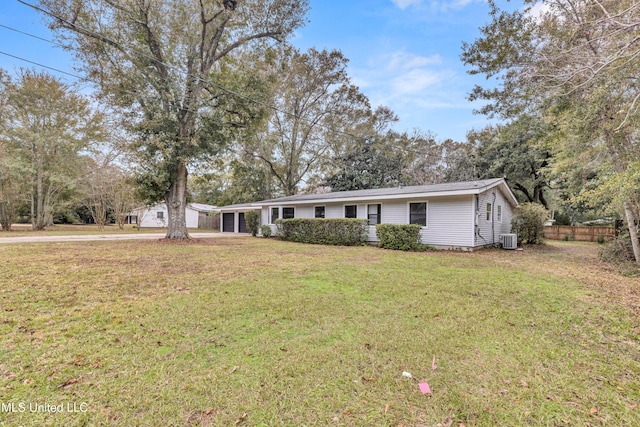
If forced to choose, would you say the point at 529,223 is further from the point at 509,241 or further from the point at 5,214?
the point at 5,214

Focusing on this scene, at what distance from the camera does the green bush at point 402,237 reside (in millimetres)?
11227

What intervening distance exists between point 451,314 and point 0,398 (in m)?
4.69

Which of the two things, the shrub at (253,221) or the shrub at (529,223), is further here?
the shrub at (253,221)

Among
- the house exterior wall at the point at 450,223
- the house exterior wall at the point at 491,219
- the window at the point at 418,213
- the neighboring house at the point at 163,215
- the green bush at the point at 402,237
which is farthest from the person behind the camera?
the neighboring house at the point at 163,215

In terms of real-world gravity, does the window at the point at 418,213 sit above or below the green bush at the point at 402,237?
above

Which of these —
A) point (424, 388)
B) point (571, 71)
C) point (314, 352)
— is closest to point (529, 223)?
point (571, 71)

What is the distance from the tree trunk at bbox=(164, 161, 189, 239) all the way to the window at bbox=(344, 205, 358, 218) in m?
8.14

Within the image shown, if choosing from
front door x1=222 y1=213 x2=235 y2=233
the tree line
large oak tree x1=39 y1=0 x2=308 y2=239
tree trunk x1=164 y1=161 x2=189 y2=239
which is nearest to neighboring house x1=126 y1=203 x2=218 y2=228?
front door x1=222 y1=213 x2=235 y2=233

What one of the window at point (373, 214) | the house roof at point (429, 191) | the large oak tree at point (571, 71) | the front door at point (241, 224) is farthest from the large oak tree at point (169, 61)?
the large oak tree at point (571, 71)

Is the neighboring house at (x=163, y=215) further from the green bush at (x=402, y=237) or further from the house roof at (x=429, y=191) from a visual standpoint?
the green bush at (x=402, y=237)

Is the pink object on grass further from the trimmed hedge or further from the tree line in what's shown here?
the trimmed hedge

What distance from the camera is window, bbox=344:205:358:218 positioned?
46.8ft

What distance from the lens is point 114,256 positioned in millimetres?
8539

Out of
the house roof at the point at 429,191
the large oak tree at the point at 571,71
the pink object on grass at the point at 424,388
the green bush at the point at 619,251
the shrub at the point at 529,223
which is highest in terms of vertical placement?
the large oak tree at the point at 571,71
